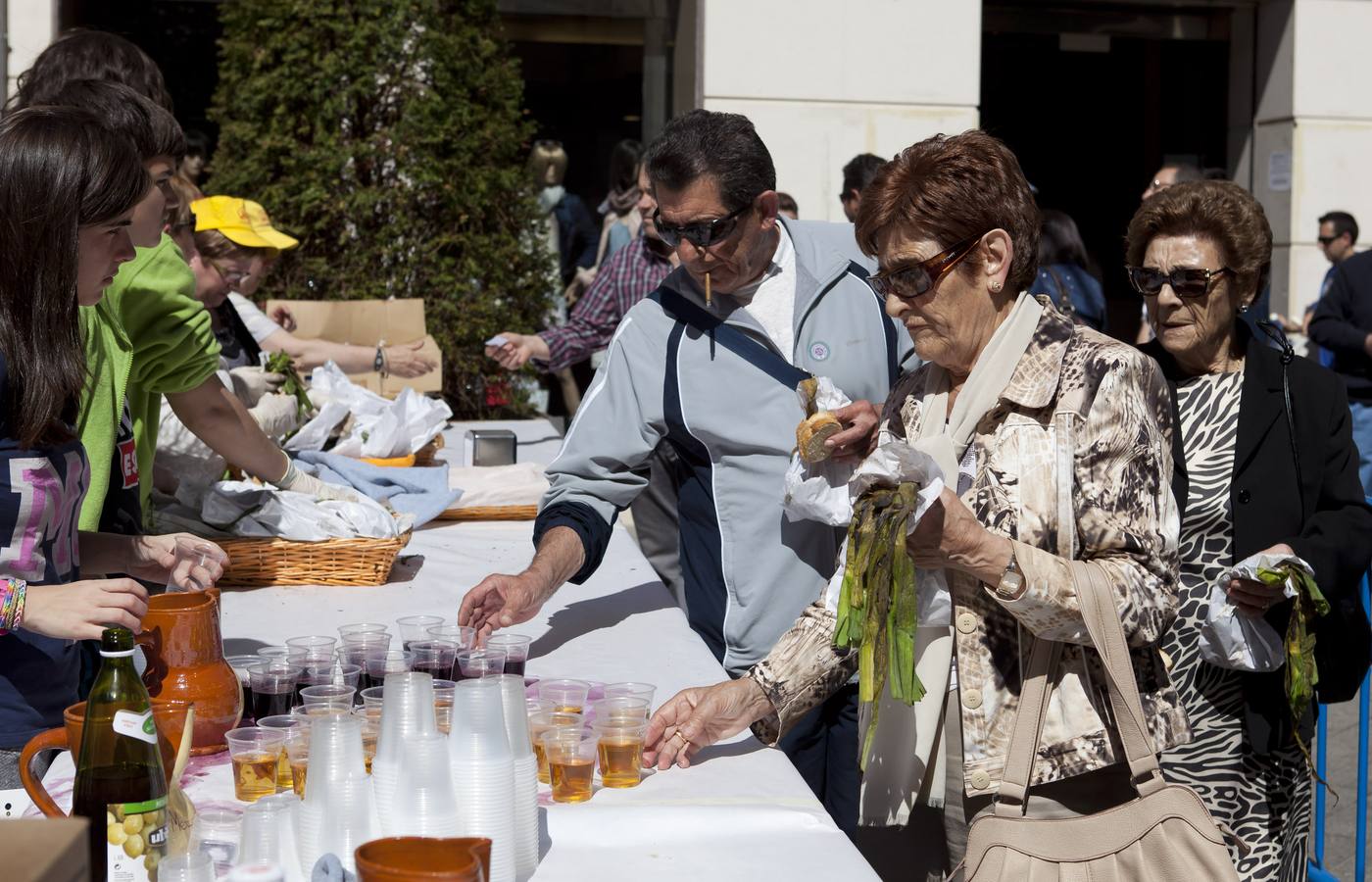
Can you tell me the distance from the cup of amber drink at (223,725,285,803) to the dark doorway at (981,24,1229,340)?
11.0 m

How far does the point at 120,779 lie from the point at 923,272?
1.45 metres

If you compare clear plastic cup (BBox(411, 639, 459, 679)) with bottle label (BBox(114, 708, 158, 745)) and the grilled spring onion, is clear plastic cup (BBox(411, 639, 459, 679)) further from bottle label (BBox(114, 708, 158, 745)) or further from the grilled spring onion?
bottle label (BBox(114, 708, 158, 745))

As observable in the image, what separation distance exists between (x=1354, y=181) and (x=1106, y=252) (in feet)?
16.0

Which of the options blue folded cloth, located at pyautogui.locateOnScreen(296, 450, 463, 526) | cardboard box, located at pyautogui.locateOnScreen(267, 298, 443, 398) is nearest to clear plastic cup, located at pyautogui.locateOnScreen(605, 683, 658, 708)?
blue folded cloth, located at pyautogui.locateOnScreen(296, 450, 463, 526)

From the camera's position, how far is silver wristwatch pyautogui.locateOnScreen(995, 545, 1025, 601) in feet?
7.07

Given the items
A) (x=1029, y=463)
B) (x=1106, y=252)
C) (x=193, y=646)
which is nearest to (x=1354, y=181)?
(x=1106, y=252)

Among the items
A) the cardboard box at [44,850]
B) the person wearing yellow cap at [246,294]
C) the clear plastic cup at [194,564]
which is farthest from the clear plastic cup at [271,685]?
the person wearing yellow cap at [246,294]

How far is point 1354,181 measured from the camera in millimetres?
9969

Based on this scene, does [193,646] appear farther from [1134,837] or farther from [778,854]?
[1134,837]

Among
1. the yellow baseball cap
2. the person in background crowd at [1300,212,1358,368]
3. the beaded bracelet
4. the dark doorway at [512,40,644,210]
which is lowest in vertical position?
the beaded bracelet

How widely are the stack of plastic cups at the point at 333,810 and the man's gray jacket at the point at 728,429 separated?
1322 mm

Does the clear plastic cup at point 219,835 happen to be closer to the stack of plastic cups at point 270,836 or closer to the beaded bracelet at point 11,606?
the stack of plastic cups at point 270,836

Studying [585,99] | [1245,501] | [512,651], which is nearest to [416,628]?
[512,651]

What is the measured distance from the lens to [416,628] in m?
2.60
